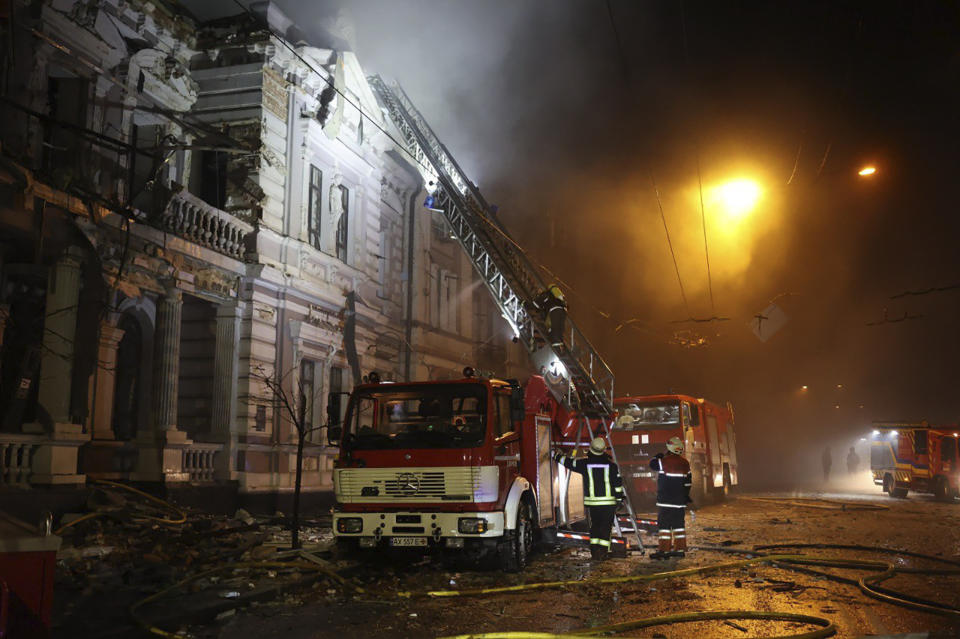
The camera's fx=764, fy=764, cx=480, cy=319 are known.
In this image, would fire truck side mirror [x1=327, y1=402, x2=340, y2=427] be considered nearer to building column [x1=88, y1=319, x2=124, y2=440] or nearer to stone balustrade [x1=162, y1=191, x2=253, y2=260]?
building column [x1=88, y1=319, x2=124, y2=440]

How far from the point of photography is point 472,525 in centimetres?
847

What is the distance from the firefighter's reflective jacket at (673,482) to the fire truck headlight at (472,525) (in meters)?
3.15

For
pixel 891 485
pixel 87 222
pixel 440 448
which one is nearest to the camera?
pixel 440 448

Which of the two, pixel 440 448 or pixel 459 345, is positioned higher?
pixel 459 345

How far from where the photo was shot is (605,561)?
1015 centimetres

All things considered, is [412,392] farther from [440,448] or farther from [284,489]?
[284,489]

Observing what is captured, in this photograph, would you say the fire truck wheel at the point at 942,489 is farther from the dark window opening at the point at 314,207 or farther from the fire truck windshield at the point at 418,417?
the fire truck windshield at the point at 418,417

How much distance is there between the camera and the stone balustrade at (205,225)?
43.3ft

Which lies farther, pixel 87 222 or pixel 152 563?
pixel 87 222

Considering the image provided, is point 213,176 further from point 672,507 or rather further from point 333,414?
point 672,507

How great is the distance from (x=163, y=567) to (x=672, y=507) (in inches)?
254

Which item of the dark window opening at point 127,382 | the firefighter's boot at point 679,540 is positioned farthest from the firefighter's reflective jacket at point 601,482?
the dark window opening at point 127,382

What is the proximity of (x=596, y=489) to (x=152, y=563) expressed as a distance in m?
5.50

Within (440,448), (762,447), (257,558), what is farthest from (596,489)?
(762,447)
